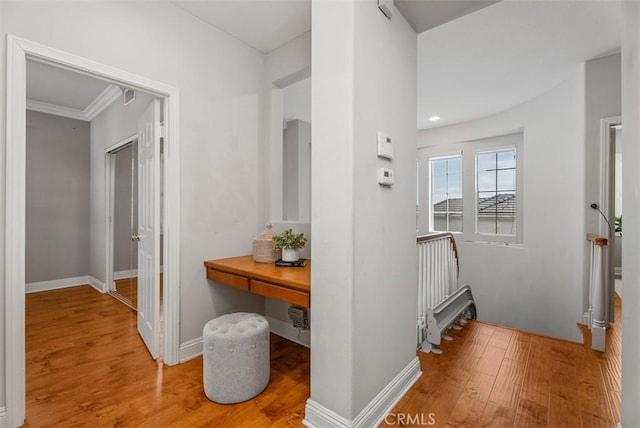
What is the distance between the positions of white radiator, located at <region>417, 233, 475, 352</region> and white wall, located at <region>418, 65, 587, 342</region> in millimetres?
1424

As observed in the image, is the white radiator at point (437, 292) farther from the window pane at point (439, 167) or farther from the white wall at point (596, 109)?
the window pane at point (439, 167)

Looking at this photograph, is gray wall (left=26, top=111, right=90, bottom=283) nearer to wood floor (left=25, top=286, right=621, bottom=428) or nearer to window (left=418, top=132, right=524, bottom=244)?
wood floor (left=25, top=286, right=621, bottom=428)

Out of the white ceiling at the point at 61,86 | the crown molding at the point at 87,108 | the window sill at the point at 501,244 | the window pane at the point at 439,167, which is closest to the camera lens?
the white ceiling at the point at 61,86

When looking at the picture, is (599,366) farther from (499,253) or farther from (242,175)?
(242,175)

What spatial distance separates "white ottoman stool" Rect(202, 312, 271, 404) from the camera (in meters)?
1.81

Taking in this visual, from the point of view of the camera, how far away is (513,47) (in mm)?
2764

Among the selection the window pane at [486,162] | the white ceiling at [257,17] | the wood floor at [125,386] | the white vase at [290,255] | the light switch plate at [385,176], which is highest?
the white ceiling at [257,17]

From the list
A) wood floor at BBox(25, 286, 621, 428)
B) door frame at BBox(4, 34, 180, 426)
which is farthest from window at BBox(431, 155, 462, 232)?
door frame at BBox(4, 34, 180, 426)

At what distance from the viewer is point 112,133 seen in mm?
3973

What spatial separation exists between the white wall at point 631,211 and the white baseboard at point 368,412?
1.06m

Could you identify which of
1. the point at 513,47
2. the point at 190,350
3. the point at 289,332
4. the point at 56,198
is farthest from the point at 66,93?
the point at 513,47

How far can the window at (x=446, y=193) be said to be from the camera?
5469mm

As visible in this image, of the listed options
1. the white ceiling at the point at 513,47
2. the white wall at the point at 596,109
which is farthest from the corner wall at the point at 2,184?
the white wall at the point at 596,109

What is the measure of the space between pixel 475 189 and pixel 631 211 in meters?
4.13
